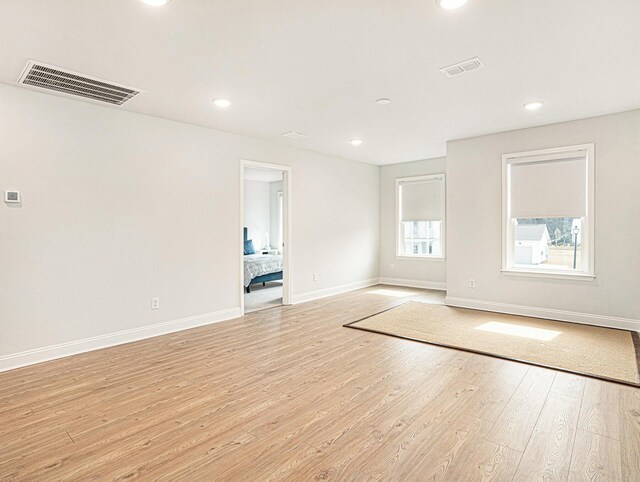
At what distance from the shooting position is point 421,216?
7.50 meters

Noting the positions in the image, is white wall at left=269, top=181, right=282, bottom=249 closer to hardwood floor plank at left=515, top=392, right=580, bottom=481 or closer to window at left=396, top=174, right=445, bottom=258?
window at left=396, top=174, right=445, bottom=258

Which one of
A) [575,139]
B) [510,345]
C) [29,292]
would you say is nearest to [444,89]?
[575,139]

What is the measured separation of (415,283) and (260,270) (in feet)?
10.6

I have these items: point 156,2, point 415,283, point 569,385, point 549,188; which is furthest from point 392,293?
point 156,2

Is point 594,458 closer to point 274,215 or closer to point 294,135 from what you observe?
point 294,135

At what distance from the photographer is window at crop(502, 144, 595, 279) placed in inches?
184

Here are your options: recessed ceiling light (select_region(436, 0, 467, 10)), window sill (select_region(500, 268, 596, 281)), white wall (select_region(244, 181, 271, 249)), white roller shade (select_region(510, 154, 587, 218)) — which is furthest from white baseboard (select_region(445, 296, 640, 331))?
white wall (select_region(244, 181, 271, 249))

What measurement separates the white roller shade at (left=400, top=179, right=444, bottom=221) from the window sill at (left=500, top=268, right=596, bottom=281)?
2.24m

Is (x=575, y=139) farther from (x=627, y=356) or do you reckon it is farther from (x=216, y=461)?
(x=216, y=461)

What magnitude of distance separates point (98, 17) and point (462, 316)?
16.5 ft

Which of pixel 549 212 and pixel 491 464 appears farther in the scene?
pixel 549 212

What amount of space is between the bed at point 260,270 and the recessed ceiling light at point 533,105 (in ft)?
16.7

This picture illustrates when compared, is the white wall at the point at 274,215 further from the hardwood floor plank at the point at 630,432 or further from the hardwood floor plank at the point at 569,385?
the hardwood floor plank at the point at 630,432

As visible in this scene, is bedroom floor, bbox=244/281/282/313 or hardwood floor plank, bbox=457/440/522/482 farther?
bedroom floor, bbox=244/281/282/313
